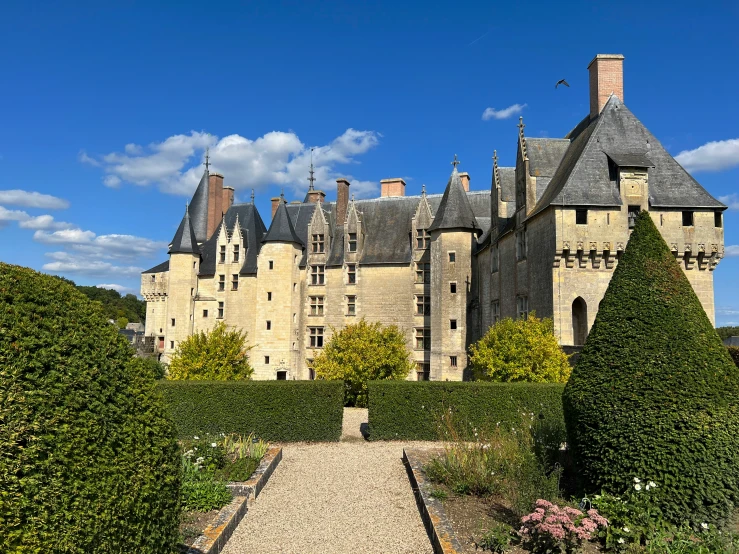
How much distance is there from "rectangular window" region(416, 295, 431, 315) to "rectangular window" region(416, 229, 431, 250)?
2.60 metres

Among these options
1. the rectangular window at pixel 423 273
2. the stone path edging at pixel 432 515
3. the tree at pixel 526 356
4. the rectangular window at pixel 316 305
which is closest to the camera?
the stone path edging at pixel 432 515

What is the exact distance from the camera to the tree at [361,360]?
1783 centimetres

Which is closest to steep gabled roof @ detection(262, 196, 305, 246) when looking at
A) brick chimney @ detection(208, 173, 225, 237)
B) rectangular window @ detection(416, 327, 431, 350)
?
brick chimney @ detection(208, 173, 225, 237)

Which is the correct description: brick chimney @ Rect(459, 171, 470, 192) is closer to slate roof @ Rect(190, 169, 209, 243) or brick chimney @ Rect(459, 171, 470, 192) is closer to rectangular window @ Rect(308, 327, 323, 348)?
rectangular window @ Rect(308, 327, 323, 348)

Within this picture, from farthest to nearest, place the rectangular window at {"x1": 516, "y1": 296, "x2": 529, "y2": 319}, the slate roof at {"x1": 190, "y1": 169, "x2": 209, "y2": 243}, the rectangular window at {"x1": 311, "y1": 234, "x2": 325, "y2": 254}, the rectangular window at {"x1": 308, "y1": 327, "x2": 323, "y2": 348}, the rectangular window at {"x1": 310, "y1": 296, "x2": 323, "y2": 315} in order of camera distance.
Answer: the slate roof at {"x1": 190, "y1": 169, "x2": 209, "y2": 243} < the rectangular window at {"x1": 311, "y1": 234, "x2": 325, "y2": 254} < the rectangular window at {"x1": 310, "y1": 296, "x2": 323, "y2": 315} < the rectangular window at {"x1": 308, "y1": 327, "x2": 323, "y2": 348} < the rectangular window at {"x1": 516, "y1": 296, "x2": 529, "y2": 319}

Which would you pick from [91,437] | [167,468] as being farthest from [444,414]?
[91,437]

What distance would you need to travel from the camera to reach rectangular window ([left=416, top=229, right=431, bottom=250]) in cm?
2680

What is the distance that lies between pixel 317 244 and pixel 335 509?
21754 millimetres

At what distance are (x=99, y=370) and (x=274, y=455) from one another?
7.00 metres

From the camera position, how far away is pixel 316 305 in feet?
92.1

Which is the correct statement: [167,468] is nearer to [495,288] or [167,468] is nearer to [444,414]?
[444,414]

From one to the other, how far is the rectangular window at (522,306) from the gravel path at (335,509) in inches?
361

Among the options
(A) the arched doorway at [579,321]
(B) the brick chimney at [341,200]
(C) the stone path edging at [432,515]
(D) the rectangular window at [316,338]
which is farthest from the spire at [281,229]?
(C) the stone path edging at [432,515]

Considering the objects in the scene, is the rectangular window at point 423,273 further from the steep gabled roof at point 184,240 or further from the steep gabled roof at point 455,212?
the steep gabled roof at point 184,240
